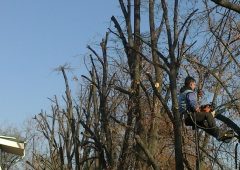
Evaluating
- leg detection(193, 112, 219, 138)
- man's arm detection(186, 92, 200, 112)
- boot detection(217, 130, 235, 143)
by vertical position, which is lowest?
boot detection(217, 130, 235, 143)

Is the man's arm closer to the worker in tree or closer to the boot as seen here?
the worker in tree

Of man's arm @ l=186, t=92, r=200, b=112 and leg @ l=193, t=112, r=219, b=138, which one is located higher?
man's arm @ l=186, t=92, r=200, b=112

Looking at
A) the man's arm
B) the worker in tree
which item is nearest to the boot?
the worker in tree

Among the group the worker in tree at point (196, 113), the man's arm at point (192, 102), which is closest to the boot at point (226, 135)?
the worker in tree at point (196, 113)

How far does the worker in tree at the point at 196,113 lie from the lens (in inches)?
375

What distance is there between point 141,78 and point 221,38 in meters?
4.04

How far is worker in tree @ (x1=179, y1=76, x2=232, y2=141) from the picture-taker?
9.52 metres

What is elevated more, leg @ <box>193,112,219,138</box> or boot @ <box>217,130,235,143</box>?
leg @ <box>193,112,219,138</box>

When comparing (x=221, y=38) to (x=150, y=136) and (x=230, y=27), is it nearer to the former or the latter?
(x=230, y=27)

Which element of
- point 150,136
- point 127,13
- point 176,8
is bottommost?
point 150,136

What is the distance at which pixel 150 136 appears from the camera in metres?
13.4

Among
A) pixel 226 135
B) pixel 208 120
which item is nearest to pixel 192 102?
pixel 208 120

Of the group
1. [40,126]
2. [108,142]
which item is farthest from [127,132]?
[40,126]

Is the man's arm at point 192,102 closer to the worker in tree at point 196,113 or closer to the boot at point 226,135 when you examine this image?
the worker in tree at point 196,113
